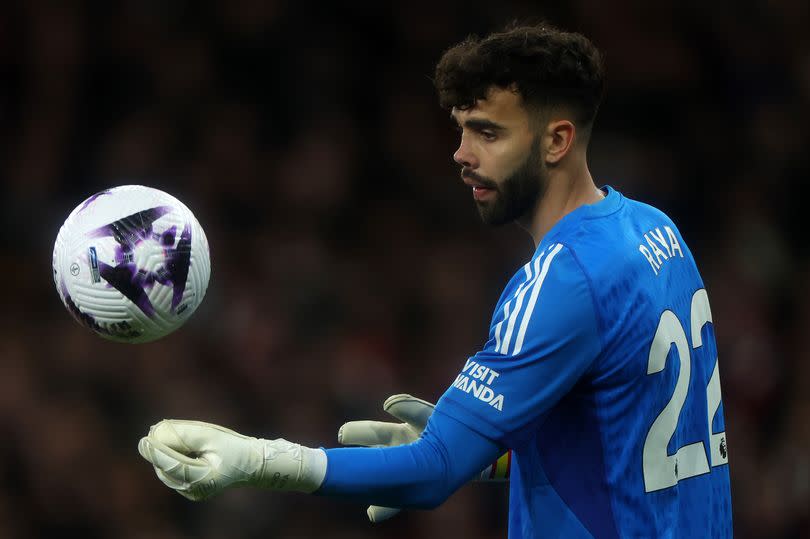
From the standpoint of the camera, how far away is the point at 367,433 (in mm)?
3496

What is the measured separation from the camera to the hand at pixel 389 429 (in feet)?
11.4

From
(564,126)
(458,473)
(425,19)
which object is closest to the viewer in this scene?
(458,473)

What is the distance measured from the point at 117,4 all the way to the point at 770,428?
5673 millimetres

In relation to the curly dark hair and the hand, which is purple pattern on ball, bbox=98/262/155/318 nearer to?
the hand

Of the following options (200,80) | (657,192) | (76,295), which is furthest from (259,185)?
(76,295)

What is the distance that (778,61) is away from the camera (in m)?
9.46

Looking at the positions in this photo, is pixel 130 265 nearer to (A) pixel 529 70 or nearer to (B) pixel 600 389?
(A) pixel 529 70

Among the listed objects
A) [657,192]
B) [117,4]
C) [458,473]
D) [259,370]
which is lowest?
[458,473]

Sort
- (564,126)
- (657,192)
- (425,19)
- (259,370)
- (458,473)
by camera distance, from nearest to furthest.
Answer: (458,473)
(564,126)
(259,370)
(657,192)
(425,19)

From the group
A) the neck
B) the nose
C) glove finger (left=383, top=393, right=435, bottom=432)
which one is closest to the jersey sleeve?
the neck

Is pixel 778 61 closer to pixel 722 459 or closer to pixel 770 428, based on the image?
pixel 770 428

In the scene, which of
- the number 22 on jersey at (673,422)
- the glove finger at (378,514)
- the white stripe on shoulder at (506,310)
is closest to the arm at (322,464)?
the white stripe on shoulder at (506,310)

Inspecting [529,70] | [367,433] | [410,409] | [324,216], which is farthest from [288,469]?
[324,216]

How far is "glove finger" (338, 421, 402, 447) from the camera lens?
3455mm
